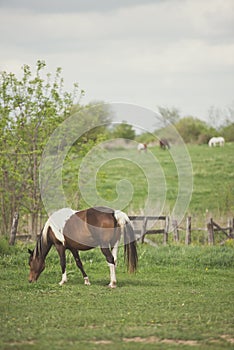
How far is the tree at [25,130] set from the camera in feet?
65.9

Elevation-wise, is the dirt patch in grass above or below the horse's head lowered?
below

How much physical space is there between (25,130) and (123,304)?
11990 mm

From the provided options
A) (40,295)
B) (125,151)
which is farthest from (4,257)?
(125,151)

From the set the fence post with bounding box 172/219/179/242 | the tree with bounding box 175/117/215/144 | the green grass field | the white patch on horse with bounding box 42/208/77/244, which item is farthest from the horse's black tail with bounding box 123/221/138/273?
the tree with bounding box 175/117/215/144

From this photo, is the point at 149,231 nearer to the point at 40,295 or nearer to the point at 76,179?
the point at 76,179

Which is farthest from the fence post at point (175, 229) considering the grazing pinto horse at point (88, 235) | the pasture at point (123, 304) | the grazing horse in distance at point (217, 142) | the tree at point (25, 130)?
the grazing horse in distance at point (217, 142)

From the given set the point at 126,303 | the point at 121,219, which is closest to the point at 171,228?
the point at 121,219

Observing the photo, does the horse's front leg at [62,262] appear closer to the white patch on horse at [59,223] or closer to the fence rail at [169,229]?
the white patch on horse at [59,223]

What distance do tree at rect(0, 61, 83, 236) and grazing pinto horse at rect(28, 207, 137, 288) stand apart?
8.01 meters

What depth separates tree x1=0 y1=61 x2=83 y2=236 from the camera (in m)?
20.1

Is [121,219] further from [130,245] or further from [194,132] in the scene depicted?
[194,132]

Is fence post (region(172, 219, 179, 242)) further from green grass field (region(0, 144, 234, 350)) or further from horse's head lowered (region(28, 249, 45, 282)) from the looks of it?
horse's head lowered (region(28, 249, 45, 282))

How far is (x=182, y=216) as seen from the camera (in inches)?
834

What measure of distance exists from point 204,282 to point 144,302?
311 centimetres
